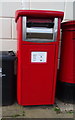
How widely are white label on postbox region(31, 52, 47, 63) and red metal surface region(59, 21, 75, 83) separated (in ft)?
1.61

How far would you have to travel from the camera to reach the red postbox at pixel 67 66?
2580 millimetres

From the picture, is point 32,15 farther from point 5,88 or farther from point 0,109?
point 0,109

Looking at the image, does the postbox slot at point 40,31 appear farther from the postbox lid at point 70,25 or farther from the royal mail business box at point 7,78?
the royal mail business box at point 7,78

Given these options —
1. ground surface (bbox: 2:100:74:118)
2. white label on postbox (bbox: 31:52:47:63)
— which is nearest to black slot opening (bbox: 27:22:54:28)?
white label on postbox (bbox: 31:52:47:63)

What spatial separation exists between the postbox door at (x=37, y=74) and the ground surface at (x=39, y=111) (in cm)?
11

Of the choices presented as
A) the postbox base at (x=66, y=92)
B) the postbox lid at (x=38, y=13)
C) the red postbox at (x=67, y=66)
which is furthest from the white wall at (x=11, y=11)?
the postbox base at (x=66, y=92)

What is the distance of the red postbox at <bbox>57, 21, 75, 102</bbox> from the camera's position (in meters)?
2.58

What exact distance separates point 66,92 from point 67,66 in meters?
0.46

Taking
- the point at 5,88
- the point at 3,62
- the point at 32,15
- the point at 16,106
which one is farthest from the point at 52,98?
the point at 32,15

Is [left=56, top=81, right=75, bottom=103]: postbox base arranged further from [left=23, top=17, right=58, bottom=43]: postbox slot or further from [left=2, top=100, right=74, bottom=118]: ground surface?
[left=23, top=17, right=58, bottom=43]: postbox slot

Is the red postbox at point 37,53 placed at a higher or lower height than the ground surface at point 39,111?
higher

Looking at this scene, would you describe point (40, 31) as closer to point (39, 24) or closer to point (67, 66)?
point (39, 24)

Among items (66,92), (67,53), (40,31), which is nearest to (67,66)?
(67,53)

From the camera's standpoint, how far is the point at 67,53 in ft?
8.73
